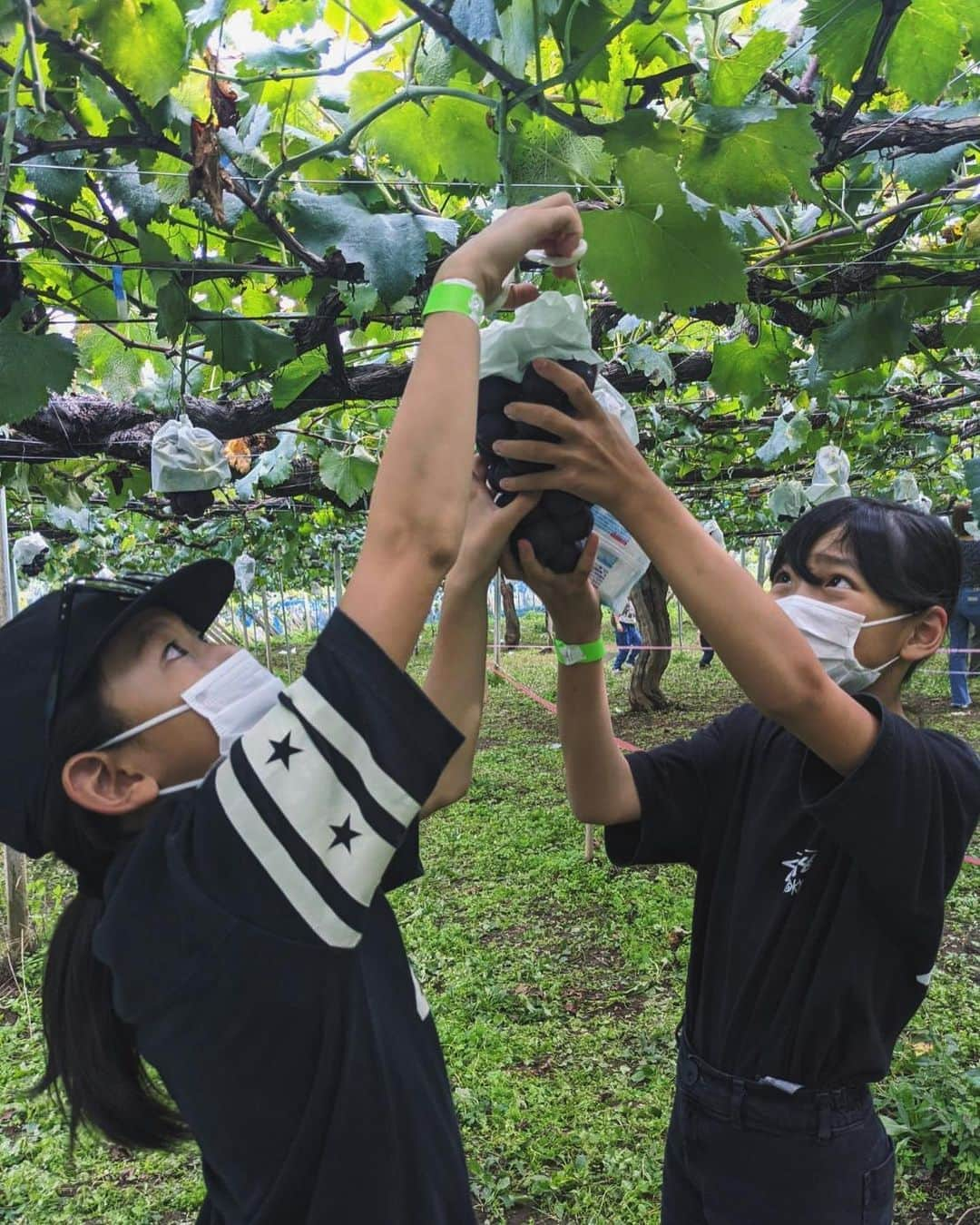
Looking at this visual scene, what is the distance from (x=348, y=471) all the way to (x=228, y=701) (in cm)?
334

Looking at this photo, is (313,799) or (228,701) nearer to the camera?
(313,799)

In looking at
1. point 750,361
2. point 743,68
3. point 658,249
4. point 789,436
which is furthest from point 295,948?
point 789,436

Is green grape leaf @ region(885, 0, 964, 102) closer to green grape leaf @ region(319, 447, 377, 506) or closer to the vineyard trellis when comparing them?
the vineyard trellis

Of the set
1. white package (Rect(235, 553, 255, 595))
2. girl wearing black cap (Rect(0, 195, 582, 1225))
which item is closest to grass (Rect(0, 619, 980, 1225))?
girl wearing black cap (Rect(0, 195, 582, 1225))

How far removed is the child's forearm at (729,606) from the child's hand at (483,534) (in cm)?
16

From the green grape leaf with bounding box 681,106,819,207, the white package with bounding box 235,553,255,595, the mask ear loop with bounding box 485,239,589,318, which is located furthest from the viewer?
the white package with bounding box 235,553,255,595

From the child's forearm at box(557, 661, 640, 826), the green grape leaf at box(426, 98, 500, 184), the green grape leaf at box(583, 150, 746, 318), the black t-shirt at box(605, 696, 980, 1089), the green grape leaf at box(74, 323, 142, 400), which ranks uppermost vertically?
the green grape leaf at box(74, 323, 142, 400)

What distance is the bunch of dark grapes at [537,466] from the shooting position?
3.30 ft

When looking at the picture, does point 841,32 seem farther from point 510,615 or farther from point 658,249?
point 510,615

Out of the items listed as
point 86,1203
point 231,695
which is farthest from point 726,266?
point 86,1203

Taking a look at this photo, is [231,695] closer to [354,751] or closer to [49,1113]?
[354,751]

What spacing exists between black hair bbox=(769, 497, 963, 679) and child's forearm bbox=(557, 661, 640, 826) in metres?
0.44

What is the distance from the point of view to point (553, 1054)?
3418 mm

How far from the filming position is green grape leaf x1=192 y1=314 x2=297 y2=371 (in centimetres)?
222
